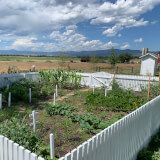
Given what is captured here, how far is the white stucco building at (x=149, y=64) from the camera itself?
19.3 meters

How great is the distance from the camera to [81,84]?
11.7 meters

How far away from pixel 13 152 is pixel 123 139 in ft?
6.04

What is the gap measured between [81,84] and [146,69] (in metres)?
11.5

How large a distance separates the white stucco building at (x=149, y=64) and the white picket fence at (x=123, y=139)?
1582 cm

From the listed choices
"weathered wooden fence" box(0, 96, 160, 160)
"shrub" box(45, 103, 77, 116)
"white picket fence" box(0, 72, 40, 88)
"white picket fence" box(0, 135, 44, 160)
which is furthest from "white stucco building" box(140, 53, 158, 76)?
"white picket fence" box(0, 135, 44, 160)

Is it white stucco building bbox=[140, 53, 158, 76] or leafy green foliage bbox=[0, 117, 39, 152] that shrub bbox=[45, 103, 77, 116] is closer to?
leafy green foliage bbox=[0, 117, 39, 152]

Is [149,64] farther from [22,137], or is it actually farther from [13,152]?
[13,152]

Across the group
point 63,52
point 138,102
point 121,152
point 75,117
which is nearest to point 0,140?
point 121,152

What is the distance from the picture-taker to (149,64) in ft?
64.7

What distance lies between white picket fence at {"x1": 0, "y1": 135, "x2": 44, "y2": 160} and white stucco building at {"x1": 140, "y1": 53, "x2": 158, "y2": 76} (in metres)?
19.0

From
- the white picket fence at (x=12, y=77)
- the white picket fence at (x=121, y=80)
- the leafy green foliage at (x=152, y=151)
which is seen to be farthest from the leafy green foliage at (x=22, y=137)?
the white picket fence at (x=121, y=80)

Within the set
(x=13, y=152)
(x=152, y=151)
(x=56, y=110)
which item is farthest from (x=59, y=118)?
Answer: (x=13, y=152)

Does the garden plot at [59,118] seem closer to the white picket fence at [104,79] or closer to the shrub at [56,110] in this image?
the shrub at [56,110]

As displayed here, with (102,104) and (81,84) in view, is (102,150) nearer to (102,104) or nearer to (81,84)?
(102,104)
